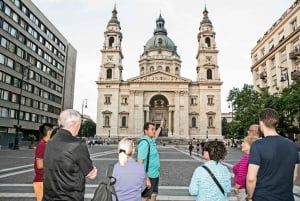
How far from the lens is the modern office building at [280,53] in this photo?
1256 inches

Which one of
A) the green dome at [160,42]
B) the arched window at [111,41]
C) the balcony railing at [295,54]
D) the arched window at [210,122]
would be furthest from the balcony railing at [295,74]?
the green dome at [160,42]

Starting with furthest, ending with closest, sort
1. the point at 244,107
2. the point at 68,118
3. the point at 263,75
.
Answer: the point at 263,75, the point at 244,107, the point at 68,118

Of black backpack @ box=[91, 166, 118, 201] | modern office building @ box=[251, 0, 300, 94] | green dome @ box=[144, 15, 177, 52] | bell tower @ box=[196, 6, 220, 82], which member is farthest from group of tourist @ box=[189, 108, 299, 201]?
green dome @ box=[144, 15, 177, 52]

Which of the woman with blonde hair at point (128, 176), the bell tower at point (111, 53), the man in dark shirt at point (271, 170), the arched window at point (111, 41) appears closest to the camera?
the man in dark shirt at point (271, 170)

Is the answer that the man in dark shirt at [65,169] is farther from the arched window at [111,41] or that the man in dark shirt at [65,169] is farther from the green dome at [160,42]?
the green dome at [160,42]

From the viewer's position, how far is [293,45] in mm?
32906

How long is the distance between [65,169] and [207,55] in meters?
64.2

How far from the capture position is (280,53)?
3616 cm

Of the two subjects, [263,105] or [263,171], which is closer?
[263,171]

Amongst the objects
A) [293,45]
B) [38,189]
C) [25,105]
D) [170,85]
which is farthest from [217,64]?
[38,189]

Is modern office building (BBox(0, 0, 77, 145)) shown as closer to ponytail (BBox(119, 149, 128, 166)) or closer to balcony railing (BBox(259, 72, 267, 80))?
ponytail (BBox(119, 149, 128, 166))

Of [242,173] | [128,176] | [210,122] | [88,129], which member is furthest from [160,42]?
[128,176]

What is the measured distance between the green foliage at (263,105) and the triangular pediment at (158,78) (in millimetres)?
27977

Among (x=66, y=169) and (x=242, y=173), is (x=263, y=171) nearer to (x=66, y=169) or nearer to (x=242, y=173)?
(x=242, y=173)
